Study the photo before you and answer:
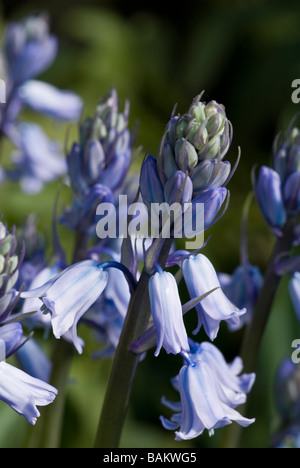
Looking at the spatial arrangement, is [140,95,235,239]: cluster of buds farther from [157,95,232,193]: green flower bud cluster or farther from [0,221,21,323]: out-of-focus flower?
[0,221,21,323]: out-of-focus flower

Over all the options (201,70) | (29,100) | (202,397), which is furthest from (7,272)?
(201,70)

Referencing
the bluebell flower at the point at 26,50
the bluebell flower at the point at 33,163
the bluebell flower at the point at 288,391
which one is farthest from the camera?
the bluebell flower at the point at 33,163

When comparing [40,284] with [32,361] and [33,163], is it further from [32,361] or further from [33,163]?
[33,163]

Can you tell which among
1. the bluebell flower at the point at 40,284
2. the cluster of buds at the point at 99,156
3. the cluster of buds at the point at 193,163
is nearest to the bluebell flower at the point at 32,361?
the bluebell flower at the point at 40,284

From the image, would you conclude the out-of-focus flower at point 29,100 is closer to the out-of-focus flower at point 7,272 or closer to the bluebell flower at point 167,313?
the out-of-focus flower at point 7,272

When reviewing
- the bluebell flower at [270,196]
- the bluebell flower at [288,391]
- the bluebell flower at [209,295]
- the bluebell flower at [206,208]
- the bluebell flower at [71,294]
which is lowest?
the bluebell flower at [288,391]

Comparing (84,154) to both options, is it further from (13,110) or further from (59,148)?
(59,148)

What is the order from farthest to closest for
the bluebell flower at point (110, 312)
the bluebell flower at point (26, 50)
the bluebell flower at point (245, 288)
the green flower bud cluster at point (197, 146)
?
1. the bluebell flower at point (26, 50)
2. the bluebell flower at point (245, 288)
3. the bluebell flower at point (110, 312)
4. the green flower bud cluster at point (197, 146)
